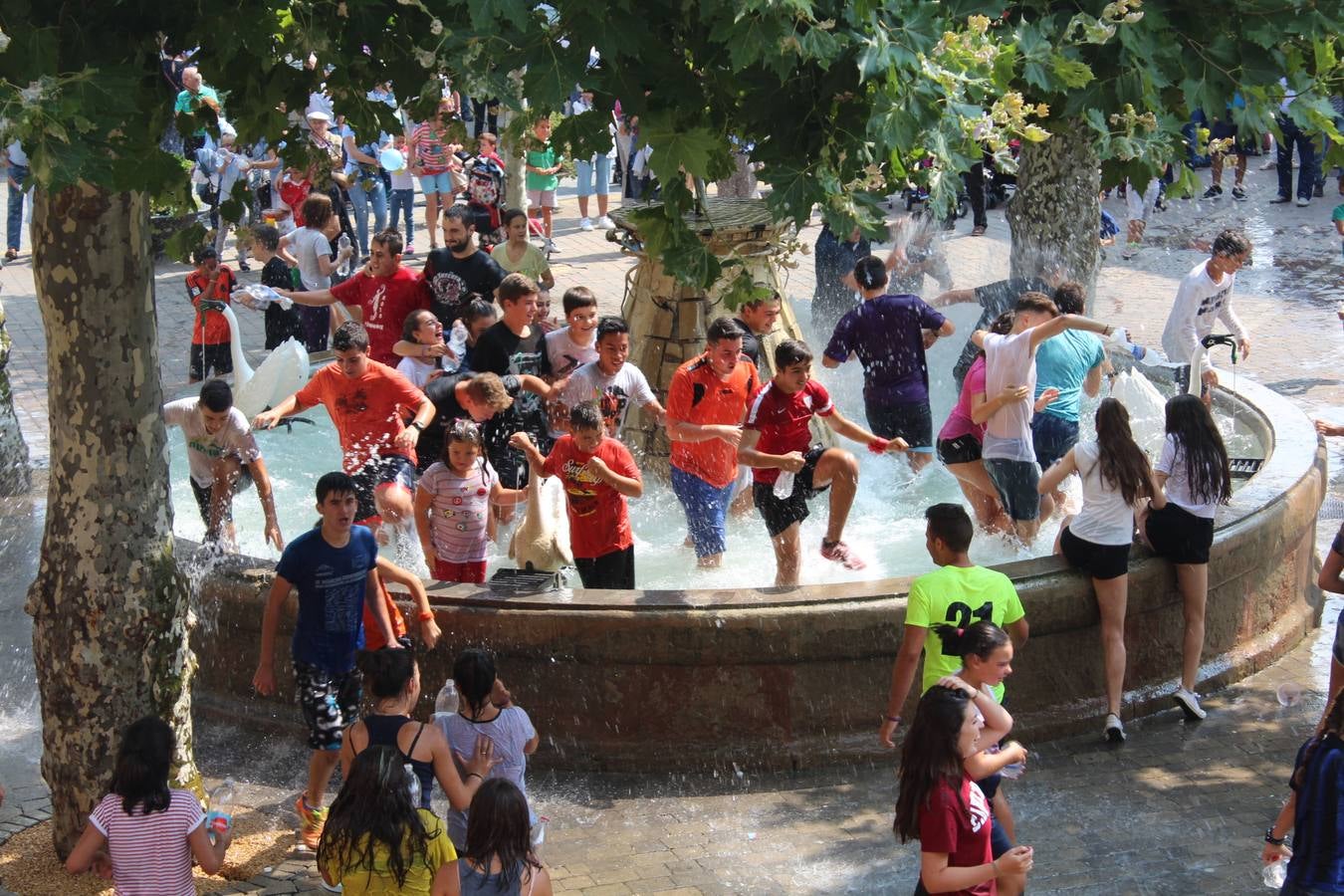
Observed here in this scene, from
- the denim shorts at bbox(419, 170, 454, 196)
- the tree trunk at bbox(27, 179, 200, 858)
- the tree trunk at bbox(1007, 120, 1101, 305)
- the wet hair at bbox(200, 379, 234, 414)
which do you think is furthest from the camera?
the denim shorts at bbox(419, 170, 454, 196)

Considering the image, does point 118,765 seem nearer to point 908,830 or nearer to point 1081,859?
point 908,830

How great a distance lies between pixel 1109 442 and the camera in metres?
7.27

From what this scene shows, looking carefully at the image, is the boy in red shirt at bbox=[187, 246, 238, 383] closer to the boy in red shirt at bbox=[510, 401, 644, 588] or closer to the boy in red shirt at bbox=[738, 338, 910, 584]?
the boy in red shirt at bbox=[510, 401, 644, 588]

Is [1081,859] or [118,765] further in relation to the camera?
[1081,859]

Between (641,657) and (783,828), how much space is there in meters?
0.89

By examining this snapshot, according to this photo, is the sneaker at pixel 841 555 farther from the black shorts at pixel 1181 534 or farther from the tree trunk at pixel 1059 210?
the tree trunk at pixel 1059 210

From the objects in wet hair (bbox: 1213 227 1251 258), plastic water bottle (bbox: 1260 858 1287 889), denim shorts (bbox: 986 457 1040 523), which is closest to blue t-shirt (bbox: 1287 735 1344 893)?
plastic water bottle (bbox: 1260 858 1287 889)

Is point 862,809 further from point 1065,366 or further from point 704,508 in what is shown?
point 1065,366

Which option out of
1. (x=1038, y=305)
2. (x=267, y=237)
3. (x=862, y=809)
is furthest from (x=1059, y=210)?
(x=862, y=809)

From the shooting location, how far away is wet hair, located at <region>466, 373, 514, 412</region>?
8.27m

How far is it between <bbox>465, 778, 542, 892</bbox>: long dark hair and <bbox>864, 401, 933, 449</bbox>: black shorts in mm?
5003

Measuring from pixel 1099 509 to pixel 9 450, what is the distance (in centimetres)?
700

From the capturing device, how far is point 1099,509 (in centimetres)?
734

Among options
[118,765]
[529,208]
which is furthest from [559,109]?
[529,208]
